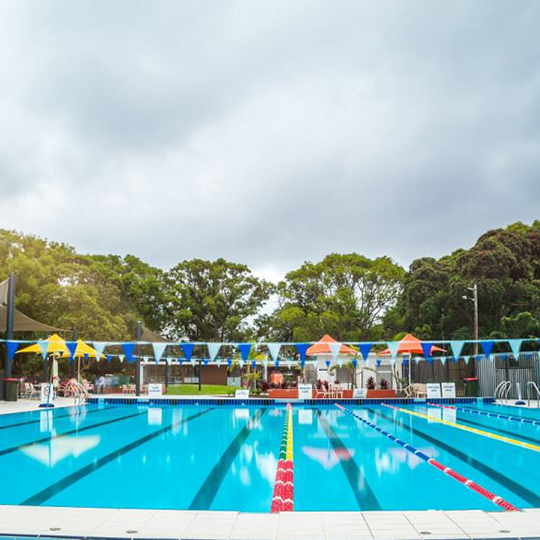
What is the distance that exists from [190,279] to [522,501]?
1398 inches

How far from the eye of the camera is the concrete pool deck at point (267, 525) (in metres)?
3.89

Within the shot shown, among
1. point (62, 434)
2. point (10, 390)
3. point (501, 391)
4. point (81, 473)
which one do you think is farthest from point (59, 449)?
point (501, 391)

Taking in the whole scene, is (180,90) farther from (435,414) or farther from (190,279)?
(190,279)

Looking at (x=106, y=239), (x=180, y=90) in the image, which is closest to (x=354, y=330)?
(x=106, y=239)

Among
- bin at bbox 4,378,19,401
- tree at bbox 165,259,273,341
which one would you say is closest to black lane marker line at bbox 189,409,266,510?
bin at bbox 4,378,19,401

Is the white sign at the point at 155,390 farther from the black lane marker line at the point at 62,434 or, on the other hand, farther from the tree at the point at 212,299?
the tree at the point at 212,299

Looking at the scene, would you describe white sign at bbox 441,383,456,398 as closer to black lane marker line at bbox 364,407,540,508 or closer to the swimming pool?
the swimming pool

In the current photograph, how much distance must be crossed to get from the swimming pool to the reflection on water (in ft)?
0.06

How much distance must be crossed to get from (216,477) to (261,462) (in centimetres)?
124

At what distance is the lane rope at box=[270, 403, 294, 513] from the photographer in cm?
536

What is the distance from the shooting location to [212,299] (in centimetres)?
3894

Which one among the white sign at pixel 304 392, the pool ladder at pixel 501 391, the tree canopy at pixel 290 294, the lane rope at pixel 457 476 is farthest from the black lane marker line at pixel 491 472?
the tree canopy at pixel 290 294

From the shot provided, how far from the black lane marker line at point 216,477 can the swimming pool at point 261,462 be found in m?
0.01

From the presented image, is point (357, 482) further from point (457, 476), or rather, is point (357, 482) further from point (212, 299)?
point (212, 299)
